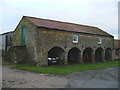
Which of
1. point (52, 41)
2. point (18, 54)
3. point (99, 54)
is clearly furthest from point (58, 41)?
point (99, 54)

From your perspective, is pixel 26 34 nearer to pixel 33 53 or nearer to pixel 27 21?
pixel 27 21

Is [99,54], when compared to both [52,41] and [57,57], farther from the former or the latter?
[52,41]

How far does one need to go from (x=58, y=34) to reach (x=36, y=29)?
342 cm

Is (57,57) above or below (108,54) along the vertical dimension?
below

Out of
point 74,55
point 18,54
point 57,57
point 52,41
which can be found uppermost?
point 52,41

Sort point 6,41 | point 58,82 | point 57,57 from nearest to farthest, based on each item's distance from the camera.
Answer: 1. point 58,82
2. point 57,57
3. point 6,41

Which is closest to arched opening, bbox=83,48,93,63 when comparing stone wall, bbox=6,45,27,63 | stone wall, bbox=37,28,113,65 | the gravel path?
stone wall, bbox=37,28,113,65

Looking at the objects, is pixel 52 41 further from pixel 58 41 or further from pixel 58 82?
pixel 58 82

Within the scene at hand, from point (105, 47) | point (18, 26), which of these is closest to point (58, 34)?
point (18, 26)

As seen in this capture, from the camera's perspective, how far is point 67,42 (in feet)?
76.0

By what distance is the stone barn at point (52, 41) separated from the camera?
2039 cm

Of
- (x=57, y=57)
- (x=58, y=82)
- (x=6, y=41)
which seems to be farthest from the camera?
(x=6, y=41)

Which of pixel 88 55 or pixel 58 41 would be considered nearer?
pixel 58 41

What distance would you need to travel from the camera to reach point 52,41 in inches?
843
